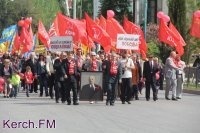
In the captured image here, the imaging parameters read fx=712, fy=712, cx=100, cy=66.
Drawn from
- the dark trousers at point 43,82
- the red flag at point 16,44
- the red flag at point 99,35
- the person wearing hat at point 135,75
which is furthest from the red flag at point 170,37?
the red flag at point 16,44

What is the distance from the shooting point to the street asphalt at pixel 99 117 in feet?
49.4

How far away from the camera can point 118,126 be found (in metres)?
15.6

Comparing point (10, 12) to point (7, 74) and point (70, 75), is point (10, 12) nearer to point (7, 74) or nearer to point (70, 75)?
point (7, 74)

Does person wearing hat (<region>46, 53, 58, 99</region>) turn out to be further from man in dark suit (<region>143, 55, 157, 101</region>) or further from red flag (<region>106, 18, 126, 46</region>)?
red flag (<region>106, 18, 126, 46</region>)

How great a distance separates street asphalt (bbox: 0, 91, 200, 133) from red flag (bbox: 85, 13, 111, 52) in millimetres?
6316

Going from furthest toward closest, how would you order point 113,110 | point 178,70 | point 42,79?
point 42,79, point 178,70, point 113,110

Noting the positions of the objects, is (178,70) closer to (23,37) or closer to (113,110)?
(113,110)

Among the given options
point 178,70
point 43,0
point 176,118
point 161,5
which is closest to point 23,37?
point 178,70

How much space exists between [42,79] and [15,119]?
10.9m

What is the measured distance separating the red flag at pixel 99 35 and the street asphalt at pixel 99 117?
6316 mm

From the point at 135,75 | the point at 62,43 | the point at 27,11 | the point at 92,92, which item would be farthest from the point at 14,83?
the point at 27,11

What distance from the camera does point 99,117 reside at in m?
17.6

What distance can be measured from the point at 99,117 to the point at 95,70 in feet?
19.2

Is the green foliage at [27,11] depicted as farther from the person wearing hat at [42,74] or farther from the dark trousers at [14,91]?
the dark trousers at [14,91]
